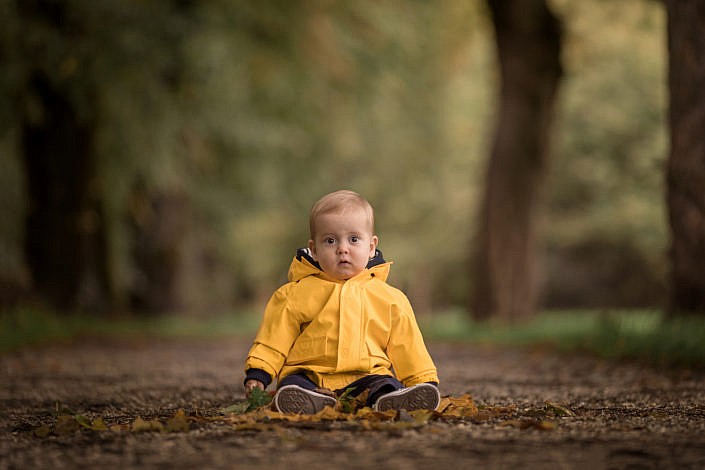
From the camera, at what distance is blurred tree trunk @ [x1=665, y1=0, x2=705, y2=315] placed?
7.43 metres

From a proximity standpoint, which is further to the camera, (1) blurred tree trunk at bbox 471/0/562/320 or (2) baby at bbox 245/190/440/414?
(1) blurred tree trunk at bbox 471/0/562/320

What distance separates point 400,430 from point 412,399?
0.40 metres

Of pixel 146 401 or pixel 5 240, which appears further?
pixel 5 240

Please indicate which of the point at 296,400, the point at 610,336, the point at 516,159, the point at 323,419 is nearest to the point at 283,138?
the point at 516,159

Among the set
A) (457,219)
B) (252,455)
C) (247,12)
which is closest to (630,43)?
(457,219)

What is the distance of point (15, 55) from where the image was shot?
11.2m

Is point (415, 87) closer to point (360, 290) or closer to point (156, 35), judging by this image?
point (156, 35)

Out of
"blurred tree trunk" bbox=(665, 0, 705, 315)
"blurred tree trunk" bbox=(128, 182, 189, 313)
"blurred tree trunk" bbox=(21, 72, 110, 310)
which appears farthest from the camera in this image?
"blurred tree trunk" bbox=(128, 182, 189, 313)

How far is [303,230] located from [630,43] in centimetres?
1257

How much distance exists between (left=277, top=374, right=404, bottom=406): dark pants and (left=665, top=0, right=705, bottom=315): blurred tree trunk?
4308 mm

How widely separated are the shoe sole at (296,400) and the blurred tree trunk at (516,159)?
9387 mm

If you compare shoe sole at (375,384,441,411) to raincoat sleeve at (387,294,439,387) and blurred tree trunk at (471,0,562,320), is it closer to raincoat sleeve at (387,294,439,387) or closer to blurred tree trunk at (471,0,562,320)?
raincoat sleeve at (387,294,439,387)

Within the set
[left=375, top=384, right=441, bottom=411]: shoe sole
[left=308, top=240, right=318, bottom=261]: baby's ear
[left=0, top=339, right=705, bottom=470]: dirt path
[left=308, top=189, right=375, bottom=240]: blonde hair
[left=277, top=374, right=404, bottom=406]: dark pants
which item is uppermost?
[left=308, top=189, right=375, bottom=240]: blonde hair

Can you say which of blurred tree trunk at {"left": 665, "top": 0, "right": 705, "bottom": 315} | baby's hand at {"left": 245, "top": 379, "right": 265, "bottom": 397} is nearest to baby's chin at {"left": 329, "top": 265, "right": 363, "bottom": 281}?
baby's hand at {"left": 245, "top": 379, "right": 265, "bottom": 397}
